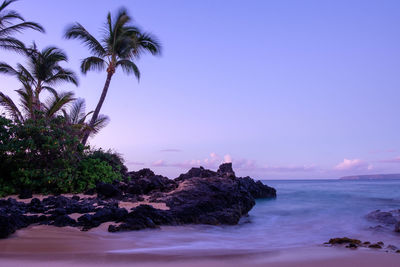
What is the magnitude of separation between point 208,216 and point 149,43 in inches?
564

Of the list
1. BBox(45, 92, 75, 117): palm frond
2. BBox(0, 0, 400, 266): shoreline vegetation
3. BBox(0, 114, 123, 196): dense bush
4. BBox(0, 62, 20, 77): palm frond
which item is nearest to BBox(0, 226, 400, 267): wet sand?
BBox(0, 0, 400, 266): shoreline vegetation

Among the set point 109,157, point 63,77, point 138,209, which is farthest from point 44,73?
point 138,209

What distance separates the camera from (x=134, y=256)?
306cm

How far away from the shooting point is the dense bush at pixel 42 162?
29.9 feet

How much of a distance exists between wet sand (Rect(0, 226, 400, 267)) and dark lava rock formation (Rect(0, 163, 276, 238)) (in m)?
0.72

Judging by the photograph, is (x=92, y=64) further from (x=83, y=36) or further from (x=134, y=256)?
(x=134, y=256)

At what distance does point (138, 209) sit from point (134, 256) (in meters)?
2.44

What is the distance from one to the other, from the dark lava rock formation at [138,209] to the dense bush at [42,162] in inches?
42.8

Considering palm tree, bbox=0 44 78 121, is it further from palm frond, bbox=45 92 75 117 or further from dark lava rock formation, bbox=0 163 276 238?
dark lava rock formation, bbox=0 163 276 238

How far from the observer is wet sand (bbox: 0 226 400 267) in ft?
9.15

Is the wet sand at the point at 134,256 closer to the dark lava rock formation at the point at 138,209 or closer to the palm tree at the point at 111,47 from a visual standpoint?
the dark lava rock formation at the point at 138,209

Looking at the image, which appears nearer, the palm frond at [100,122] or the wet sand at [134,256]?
the wet sand at [134,256]

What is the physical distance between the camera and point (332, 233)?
20.8ft

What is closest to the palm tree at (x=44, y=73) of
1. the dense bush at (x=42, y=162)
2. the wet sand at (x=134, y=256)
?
the dense bush at (x=42, y=162)
